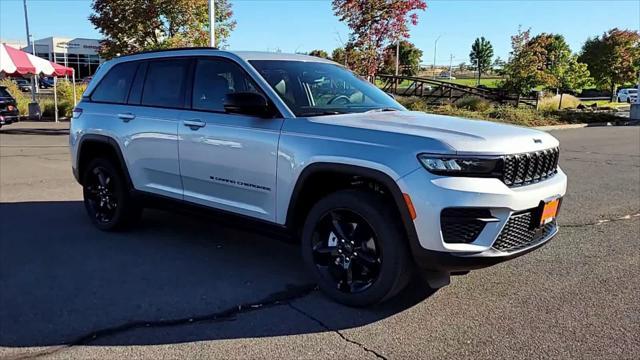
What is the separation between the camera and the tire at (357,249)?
3719 millimetres

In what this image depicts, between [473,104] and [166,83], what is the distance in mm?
21244

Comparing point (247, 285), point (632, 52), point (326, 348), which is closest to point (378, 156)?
point (326, 348)

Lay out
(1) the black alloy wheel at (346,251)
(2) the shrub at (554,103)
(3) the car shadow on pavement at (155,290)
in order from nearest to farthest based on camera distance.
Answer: (3) the car shadow on pavement at (155,290), (1) the black alloy wheel at (346,251), (2) the shrub at (554,103)

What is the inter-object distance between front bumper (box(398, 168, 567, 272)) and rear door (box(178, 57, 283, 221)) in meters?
1.27

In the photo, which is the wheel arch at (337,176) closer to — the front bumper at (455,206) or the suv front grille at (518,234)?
the front bumper at (455,206)

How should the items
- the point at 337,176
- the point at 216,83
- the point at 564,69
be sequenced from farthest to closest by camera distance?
the point at 564,69
the point at 216,83
the point at 337,176

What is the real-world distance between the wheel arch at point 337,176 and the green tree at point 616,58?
46.8 m

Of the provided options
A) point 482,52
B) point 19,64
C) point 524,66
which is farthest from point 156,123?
point 482,52

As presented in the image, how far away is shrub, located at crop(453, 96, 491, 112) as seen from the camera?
2417 centimetres

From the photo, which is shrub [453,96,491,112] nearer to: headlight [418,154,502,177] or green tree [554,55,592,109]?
green tree [554,55,592,109]

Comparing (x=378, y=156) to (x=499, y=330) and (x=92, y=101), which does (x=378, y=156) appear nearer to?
(x=499, y=330)

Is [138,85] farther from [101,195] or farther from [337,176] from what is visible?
[337,176]

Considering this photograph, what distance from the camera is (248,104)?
4184 millimetres

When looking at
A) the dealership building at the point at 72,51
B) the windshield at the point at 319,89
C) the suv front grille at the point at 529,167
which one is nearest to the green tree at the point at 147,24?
the windshield at the point at 319,89
